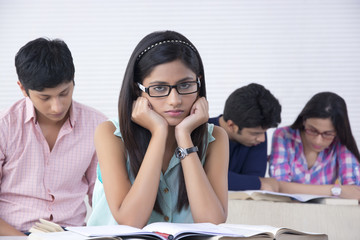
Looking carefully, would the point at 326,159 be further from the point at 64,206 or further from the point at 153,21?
the point at 153,21

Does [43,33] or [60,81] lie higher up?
[43,33]

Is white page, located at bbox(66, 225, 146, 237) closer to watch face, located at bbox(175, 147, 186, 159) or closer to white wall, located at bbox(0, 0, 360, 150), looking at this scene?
watch face, located at bbox(175, 147, 186, 159)

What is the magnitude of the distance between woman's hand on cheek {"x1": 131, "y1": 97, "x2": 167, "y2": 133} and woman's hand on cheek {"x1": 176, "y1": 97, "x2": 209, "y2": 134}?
0.06 meters

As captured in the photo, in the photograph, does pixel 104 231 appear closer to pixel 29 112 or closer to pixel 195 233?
pixel 195 233

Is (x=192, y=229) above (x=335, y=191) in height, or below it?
above

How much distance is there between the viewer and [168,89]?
1595 millimetres

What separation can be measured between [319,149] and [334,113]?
236 mm

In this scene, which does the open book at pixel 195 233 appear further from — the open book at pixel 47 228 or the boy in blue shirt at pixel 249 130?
the boy in blue shirt at pixel 249 130

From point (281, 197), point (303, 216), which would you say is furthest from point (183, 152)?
point (281, 197)

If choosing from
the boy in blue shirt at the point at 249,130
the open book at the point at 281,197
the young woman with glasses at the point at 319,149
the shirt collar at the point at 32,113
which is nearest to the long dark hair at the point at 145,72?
the shirt collar at the point at 32,113

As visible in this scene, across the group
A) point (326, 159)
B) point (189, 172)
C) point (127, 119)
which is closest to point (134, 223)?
point (189, 172)

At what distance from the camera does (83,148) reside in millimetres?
2180

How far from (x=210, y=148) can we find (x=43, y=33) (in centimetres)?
330

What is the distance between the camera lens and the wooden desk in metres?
→ 2.04
